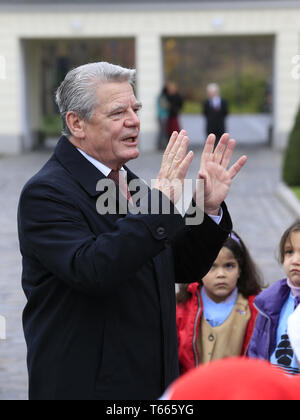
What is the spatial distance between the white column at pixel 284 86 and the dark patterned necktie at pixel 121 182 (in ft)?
67.2

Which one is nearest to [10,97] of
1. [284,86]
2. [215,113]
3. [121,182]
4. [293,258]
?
[215,113]

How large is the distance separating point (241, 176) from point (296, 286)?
45.7ft

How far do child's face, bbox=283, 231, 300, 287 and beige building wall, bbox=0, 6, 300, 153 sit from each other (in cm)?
1911

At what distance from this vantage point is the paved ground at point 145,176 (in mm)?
6336

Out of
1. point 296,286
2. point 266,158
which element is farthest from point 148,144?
point 296,286

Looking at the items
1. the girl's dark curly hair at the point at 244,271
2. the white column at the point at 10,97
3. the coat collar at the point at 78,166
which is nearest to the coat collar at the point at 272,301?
the girl's dark curly hair at the point at 244,271

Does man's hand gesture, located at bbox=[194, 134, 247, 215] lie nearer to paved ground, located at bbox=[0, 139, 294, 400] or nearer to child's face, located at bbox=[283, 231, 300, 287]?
child's face, located at bbox=[283, 231, 300, 287]

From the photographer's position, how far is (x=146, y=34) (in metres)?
22.8

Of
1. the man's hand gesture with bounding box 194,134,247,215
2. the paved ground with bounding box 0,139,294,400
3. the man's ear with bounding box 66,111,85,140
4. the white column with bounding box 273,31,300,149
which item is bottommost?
the paved ground with bounding box 0,139,294,400

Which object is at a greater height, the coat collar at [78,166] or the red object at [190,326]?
the coat collar at [78,166]

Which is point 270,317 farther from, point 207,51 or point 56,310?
point 207,51

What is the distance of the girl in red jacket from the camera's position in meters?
4.18

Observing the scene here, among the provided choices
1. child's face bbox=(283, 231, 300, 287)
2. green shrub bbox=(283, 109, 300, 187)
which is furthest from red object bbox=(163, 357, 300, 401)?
green shrub bbox=(283, 109, 300, 187)

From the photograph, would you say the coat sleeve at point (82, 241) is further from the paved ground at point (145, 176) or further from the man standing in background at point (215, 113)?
the man standing in background at point (215, 113)
